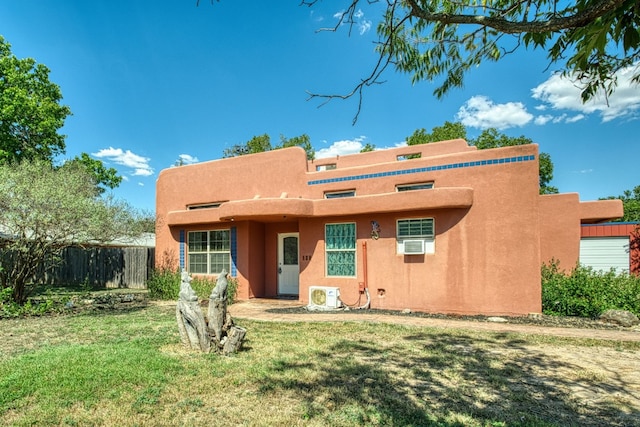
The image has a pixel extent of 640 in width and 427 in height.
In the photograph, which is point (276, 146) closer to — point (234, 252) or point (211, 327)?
point (234, 252)

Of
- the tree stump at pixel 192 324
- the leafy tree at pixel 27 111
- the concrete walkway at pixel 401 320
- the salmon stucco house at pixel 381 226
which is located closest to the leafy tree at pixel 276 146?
the leafy tree at pixel 27 111

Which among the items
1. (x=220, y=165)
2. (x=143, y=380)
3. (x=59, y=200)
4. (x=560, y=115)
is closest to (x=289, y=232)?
(x=220, y=165)

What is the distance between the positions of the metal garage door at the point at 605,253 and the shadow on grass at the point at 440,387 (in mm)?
8633

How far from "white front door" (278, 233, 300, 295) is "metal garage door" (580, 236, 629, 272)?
9553 millimetres

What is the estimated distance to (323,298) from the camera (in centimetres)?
1018

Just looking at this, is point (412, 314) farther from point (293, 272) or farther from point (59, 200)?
point (59, 200)

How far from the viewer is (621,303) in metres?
8.57

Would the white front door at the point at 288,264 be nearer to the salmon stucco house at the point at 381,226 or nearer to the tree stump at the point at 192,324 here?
the salmon stucco house at the point at 381,226

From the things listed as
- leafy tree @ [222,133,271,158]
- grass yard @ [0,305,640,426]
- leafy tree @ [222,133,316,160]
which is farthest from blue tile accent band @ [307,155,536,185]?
leafy tree @ [222,133,271,158]

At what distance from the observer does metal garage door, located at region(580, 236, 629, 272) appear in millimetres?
12133

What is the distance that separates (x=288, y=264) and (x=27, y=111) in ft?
50.2

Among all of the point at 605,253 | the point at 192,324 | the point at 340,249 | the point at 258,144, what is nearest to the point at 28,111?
the point at 258,144

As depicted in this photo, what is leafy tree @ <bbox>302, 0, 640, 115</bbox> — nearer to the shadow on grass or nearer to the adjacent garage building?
the shadow on grass

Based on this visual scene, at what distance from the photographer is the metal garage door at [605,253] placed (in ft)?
39.8
